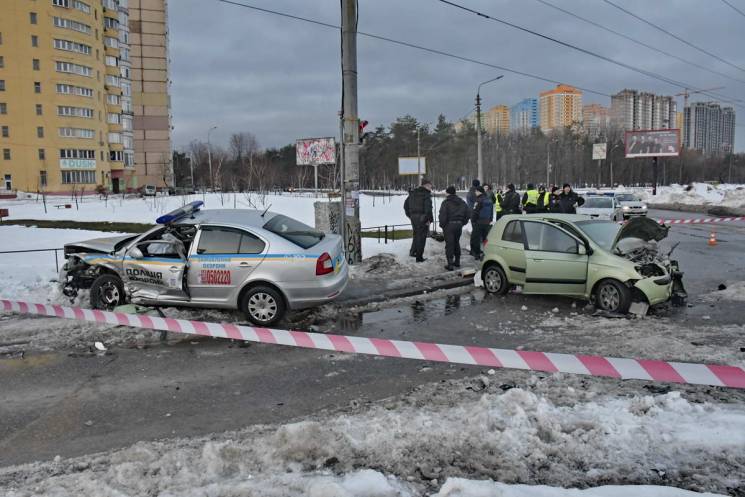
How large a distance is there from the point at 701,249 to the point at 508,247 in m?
10.4

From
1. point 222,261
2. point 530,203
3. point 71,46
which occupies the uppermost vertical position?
point 71,46

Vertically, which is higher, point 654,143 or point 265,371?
point 654,143

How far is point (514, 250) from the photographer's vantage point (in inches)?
399

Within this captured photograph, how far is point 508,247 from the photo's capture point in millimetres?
10250

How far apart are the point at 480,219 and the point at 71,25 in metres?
70.8

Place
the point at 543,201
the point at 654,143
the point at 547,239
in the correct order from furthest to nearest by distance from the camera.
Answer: the point at 654,143 → the point at 543,201 → the point at 547,239

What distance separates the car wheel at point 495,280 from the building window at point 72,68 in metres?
71.8

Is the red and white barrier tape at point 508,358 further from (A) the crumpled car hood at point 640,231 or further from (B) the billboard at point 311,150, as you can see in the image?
(B) the billboard at point 311,150

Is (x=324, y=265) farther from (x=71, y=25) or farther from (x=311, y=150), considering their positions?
(x=71, y=25)

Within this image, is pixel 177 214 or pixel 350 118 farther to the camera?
pixel 350 118

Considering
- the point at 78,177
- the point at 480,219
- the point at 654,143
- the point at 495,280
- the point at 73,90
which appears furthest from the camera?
the point at 78,177

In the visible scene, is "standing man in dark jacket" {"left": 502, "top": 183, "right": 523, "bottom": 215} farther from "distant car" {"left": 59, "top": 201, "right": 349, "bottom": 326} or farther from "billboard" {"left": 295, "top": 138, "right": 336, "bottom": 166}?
"billboard" {"left": 295, "top": 138, "right": 336, "bottom": 166}

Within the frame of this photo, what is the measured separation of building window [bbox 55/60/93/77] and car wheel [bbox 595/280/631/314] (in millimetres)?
74148

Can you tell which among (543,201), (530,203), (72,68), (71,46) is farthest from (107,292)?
(71,46)
